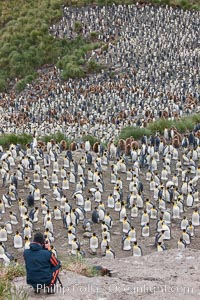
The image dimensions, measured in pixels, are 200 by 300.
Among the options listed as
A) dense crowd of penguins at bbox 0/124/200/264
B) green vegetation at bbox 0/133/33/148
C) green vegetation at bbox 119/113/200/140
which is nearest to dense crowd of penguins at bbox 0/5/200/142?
green vegetation at bbox 119/113/200/140

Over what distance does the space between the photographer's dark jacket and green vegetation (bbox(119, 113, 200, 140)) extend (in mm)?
16578

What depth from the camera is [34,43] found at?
51.2m

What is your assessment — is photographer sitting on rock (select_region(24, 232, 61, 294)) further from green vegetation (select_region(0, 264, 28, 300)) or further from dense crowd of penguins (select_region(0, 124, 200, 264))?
dense crowd of penguins (select_region(0, 124, 200, 264))

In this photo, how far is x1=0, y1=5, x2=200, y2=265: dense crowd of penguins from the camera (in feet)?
53.4

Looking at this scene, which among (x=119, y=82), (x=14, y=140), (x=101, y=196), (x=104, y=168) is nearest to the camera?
(x=101, y=196)

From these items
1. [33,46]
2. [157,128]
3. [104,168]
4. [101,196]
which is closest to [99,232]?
[101,196]

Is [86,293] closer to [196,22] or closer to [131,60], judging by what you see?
[131,60]

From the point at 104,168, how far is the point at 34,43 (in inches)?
1225

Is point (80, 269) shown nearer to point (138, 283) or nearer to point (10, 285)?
point (138, 283)

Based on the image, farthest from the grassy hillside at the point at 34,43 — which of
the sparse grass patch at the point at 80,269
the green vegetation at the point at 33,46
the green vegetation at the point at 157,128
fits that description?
the sparse grass patch at the point at 80,269

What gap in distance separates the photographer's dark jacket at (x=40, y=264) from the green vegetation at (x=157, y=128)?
54.4 feet

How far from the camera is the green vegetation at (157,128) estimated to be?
84.6 ft

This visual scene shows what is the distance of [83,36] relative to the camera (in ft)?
168

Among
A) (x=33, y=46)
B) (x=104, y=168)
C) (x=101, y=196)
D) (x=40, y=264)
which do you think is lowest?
(x=40, y=264)
